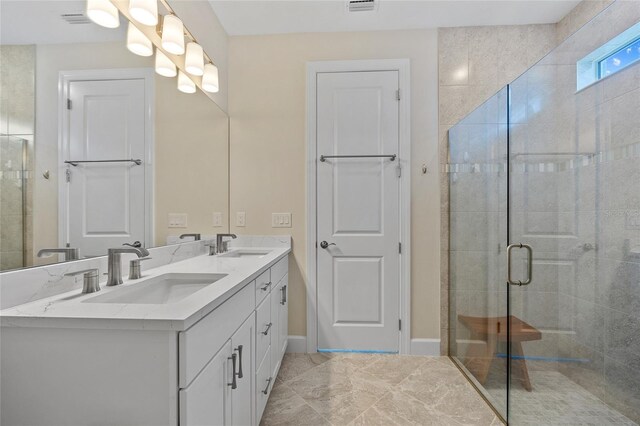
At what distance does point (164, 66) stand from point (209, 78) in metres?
0.44

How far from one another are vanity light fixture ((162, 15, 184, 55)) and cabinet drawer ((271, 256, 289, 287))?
1378 mm

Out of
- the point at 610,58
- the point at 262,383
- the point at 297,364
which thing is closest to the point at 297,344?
the point at 297,364

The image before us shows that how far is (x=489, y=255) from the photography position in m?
1.84

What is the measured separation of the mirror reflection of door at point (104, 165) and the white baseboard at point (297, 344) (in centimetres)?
149

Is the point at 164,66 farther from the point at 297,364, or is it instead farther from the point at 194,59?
the point at 297,364

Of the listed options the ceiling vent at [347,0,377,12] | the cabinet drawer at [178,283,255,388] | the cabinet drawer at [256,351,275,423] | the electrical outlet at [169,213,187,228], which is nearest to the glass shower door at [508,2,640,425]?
the ceiling vent at [347,0,377,12]

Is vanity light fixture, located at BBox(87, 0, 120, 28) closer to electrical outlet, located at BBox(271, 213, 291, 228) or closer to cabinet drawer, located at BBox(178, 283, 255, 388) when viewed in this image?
cabinet drawer, located at BBox(178, 283, 255, 388)

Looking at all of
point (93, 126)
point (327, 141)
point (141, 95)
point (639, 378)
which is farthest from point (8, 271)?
point (639, 378)

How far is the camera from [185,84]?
1845 millimetres

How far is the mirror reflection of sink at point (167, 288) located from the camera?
1.15 metres

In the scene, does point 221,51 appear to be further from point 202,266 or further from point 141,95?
point 202,266

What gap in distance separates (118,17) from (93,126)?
1.73ft

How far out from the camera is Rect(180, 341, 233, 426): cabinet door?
0.76 metres

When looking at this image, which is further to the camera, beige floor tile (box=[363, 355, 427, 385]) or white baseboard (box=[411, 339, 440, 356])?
Answer: white baseboard (box=[411, 339, 440, 356])
